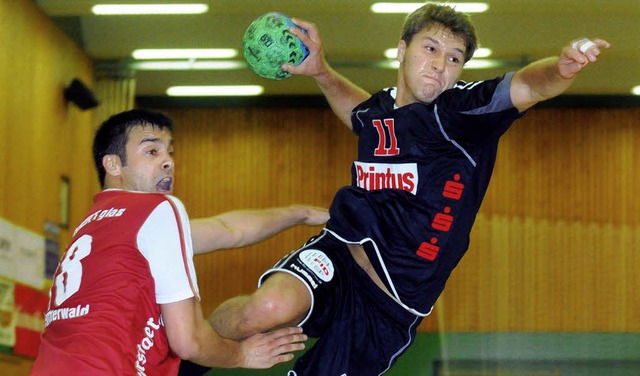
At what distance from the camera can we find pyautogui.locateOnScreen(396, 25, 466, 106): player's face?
484 cm

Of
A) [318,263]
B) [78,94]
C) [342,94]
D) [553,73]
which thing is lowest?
[318,263]

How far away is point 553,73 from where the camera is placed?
410 cm

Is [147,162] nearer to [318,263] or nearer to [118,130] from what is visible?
[118,130]

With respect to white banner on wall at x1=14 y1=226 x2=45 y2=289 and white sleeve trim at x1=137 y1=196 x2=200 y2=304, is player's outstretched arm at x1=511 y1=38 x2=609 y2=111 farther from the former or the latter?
white banner on wall at x1=14 y1=226 x2=45 y2=289

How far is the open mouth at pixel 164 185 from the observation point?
438cm

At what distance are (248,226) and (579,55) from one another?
6.52ft

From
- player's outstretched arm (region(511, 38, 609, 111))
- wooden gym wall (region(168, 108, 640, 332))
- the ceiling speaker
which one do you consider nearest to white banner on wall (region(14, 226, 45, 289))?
the ceiling speaker

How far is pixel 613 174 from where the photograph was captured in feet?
51.5

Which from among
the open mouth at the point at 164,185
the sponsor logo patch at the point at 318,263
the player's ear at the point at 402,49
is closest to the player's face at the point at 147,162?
the open mouth at the point at 164,185

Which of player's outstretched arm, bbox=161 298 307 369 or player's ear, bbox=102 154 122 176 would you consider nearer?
player's outstretched arm, bbox=161 298 307 369

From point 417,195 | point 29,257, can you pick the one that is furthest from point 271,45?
point 29,257

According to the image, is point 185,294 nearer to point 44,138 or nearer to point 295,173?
point 44,138

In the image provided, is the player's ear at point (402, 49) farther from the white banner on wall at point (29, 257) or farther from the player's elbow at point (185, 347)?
the white banner on wall at point (29, 257)

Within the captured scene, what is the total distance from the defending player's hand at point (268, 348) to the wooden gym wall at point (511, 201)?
1101cm
